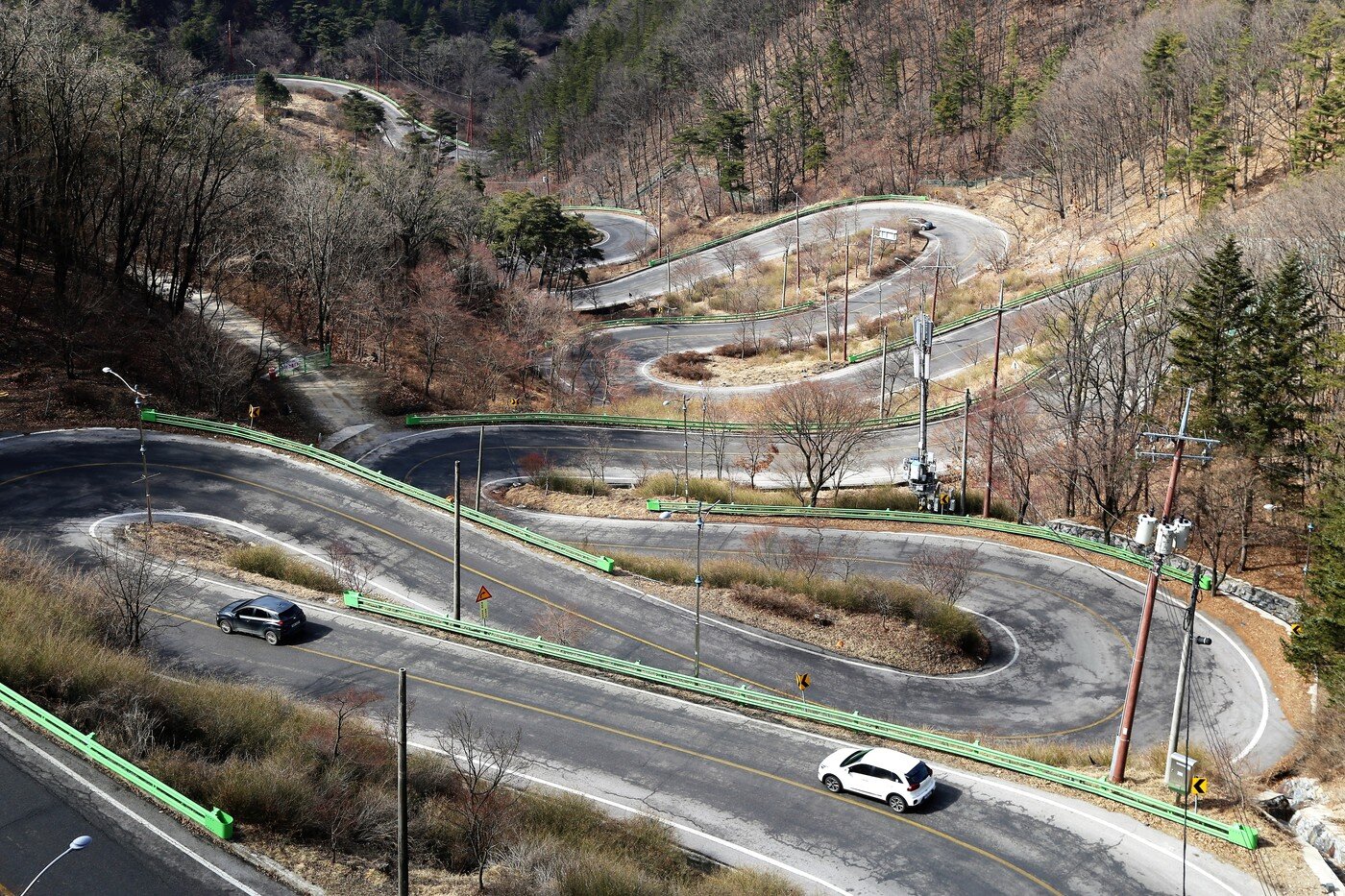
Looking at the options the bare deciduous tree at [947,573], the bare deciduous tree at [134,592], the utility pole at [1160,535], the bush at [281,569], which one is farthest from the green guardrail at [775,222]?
the utility pole at [1160,535]

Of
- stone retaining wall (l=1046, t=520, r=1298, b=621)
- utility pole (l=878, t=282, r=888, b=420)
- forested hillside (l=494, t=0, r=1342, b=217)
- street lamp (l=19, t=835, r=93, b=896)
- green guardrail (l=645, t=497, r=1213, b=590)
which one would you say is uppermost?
forested hillside (l=494, t=0, r=1342, b=217)

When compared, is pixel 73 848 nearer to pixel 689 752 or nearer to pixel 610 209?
pixel 689 752

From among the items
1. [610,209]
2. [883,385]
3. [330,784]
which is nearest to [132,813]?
[330,784]

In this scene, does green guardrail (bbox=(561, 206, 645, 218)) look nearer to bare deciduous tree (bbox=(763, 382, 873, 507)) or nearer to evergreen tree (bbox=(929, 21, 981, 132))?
evergreen tree (bbox=(929, 21, 981, 132))

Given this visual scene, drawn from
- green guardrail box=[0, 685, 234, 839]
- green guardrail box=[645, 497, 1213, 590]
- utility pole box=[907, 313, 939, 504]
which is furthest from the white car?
utility pole box=[907, 313, 939, 504]

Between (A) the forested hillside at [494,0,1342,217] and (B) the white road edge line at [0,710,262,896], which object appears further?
(A) the forested hillside at [494,0,1342,217]

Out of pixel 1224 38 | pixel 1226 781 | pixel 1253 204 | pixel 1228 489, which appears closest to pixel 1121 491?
pixel 1228 489

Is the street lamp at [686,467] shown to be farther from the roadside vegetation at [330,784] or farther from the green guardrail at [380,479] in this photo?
the roadside vegetation at [330,784]
